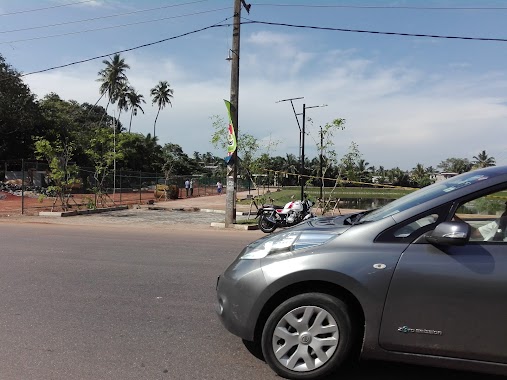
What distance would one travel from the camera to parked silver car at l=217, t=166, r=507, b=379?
3.01 m

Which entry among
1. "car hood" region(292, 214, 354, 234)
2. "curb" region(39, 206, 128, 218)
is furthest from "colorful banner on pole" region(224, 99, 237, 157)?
"car hood" region(292, 214, 354, 234)

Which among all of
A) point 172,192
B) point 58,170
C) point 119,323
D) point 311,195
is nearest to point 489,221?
point 119,323

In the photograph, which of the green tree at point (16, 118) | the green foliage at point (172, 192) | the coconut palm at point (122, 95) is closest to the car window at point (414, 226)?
the green foliage at point (172, 192)

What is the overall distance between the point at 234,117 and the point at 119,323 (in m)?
12.5

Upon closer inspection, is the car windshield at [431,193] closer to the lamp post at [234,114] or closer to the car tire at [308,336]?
the car tire at [308,336]

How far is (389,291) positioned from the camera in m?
3.12

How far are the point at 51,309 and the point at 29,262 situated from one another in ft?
9.97

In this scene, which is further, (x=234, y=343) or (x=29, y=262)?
(x=29, y=262)

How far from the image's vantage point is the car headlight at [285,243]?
344 centimetres

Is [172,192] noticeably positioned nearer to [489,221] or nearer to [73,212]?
[73,212]

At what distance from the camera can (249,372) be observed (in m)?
3.54

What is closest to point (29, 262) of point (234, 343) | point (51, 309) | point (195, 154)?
point (51, 309)

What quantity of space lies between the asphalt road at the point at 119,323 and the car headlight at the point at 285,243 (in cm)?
91

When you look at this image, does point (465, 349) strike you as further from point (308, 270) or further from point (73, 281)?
point (73, 281)
